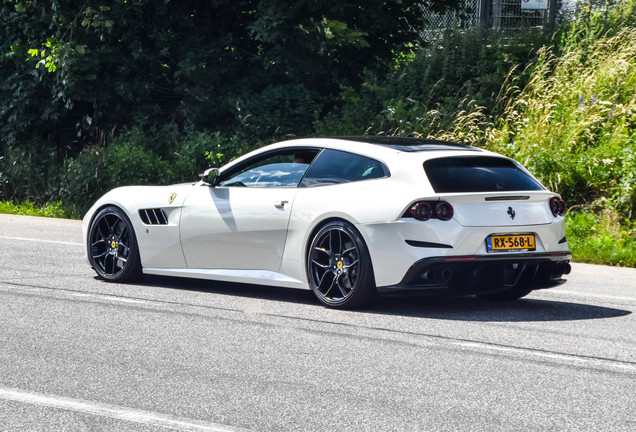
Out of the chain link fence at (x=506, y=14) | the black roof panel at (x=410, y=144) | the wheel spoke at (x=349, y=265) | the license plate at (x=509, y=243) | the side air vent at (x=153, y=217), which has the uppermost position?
the chain link fence at (x=506, y=14)

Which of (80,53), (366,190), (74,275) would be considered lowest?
(74,275)

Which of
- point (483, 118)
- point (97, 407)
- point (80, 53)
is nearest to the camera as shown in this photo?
point (97, 407)

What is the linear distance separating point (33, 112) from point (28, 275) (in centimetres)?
1062

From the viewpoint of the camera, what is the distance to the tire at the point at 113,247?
31.4 feet

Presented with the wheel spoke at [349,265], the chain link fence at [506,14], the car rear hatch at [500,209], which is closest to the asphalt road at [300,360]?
the wheel spoke at [349,265]

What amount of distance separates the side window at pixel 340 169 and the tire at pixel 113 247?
75.9 inches

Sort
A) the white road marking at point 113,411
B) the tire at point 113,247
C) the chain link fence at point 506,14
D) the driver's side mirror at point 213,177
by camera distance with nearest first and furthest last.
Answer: the white road marking at point 113,411 < the driver's side mirror at point 213,177 < the tire at point 113,247 < the chain link fence at point 506,14

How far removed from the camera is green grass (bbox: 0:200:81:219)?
57.6ft

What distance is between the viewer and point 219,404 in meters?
5.32

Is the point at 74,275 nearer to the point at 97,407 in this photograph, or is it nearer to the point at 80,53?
the point at 97,407

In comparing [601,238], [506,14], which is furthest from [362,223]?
[506,14]

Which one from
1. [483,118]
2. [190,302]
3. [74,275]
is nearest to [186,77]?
[483,118]

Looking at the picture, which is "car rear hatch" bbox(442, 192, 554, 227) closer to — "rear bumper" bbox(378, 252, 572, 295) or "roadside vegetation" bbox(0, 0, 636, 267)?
"rear bumper" bbox(378, 252, 572, 295)

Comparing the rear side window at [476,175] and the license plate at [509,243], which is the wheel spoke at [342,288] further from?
the license plate at [509,243]
